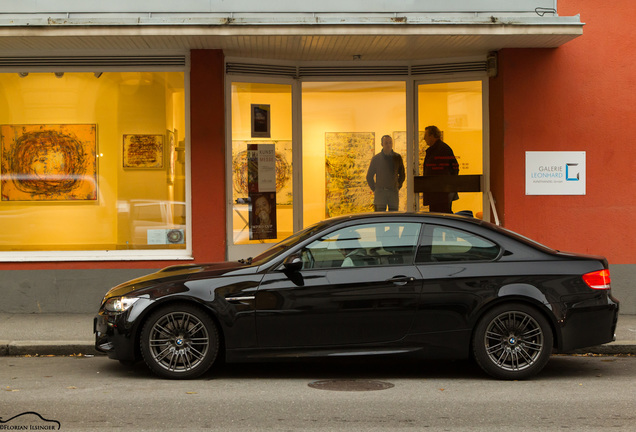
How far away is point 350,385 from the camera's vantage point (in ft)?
23.5

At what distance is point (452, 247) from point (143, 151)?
6055 mm

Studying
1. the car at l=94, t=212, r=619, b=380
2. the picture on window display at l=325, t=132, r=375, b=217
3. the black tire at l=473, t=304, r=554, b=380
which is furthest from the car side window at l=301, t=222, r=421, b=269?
the picture on window display at l=325, t=132, r=375, b=217

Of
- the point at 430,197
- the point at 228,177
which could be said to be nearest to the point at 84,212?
the point at 228,177

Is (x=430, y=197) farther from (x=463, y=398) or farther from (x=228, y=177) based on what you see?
(x=463, y=398)

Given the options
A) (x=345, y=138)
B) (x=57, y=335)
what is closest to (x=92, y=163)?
(x=57, y=335)

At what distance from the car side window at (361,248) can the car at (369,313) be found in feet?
0.06

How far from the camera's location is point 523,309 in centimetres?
720

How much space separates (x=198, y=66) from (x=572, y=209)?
5733mm

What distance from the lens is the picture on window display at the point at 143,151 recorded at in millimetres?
11820

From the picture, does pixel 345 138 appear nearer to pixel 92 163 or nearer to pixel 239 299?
pixel 92 163

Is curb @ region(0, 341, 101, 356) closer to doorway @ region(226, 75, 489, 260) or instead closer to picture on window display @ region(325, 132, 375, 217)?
doorway @ region(226, 75, 489, 260)

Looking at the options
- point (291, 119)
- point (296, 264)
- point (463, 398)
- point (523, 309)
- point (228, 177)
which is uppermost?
point (291, 119)

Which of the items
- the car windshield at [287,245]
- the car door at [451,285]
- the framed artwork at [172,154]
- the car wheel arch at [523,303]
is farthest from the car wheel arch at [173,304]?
the framed artwork at [172,154]

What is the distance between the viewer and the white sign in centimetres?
1130
